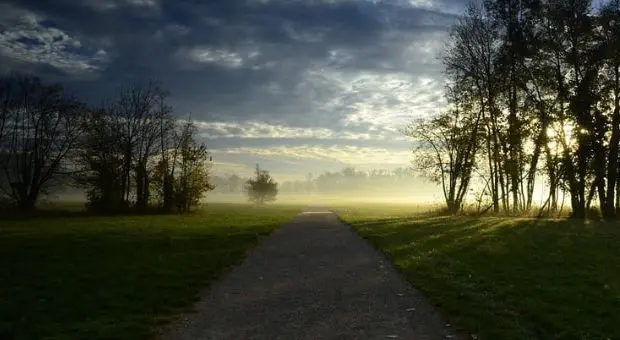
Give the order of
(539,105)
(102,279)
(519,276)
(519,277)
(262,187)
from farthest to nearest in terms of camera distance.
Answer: (262,187), (539,105), (519,276), (519,277), (102,279)

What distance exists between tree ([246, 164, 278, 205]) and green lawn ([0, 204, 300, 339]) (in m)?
93.8

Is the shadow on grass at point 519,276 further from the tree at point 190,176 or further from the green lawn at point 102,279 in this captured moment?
the tree at point 190,176

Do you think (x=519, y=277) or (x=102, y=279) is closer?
(x=102, y=279)

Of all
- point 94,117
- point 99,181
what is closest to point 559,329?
point 99,181

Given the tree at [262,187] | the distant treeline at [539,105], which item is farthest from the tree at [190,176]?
the tree at [262,187]

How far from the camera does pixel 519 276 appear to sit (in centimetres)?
1440

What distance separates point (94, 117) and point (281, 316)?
53624 mm

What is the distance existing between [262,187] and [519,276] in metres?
107

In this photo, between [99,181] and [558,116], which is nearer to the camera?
[558,116]

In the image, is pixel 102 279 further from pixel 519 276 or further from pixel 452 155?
pixel 452 155

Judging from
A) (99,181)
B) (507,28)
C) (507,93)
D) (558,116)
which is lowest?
(99,181)

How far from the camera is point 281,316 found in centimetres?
960

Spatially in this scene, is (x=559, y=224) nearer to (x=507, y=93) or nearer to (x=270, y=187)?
(x=507, y=93)

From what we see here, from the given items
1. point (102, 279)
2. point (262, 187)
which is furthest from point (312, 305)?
point (262, 187)
